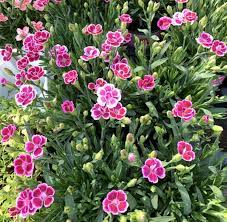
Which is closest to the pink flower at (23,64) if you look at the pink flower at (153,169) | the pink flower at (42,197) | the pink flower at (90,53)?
the pink flower at (90,53)

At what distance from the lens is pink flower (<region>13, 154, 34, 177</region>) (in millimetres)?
1211

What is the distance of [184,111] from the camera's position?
4.44ft

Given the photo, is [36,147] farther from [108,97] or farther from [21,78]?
[21,78]

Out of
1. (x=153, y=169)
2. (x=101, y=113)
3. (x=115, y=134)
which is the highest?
(x=101, y=113)

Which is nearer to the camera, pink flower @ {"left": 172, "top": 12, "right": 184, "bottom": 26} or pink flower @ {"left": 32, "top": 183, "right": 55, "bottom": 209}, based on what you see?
pink flower @ {"left": 32, "top": 183, "right": 55, "bottom": 209}

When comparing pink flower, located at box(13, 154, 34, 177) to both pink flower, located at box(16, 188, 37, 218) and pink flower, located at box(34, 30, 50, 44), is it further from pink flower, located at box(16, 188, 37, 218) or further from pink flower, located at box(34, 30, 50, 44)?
pink flower, located at box(34, 30, 50, 44)

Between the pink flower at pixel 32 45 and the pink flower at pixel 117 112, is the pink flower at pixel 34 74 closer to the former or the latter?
the pink flower at pixel 32 45

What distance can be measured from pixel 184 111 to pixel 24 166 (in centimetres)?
58

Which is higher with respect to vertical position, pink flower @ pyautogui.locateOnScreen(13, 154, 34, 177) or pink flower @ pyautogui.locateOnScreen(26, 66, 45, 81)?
pink flower @ pyautogui.locateOnScreen(26, 66, 45, 81)

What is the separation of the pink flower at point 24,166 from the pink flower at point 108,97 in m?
0.31

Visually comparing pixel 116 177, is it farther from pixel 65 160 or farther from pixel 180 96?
pixel 180 96

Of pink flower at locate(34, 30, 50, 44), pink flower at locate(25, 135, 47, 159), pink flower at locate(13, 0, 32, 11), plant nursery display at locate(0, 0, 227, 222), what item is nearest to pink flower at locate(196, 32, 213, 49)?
plant nursery display at locate(0, 0, 227, 222)

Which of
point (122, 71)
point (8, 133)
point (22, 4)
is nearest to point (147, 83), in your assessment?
point (122, 71)

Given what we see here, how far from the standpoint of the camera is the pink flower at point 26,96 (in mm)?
1351
